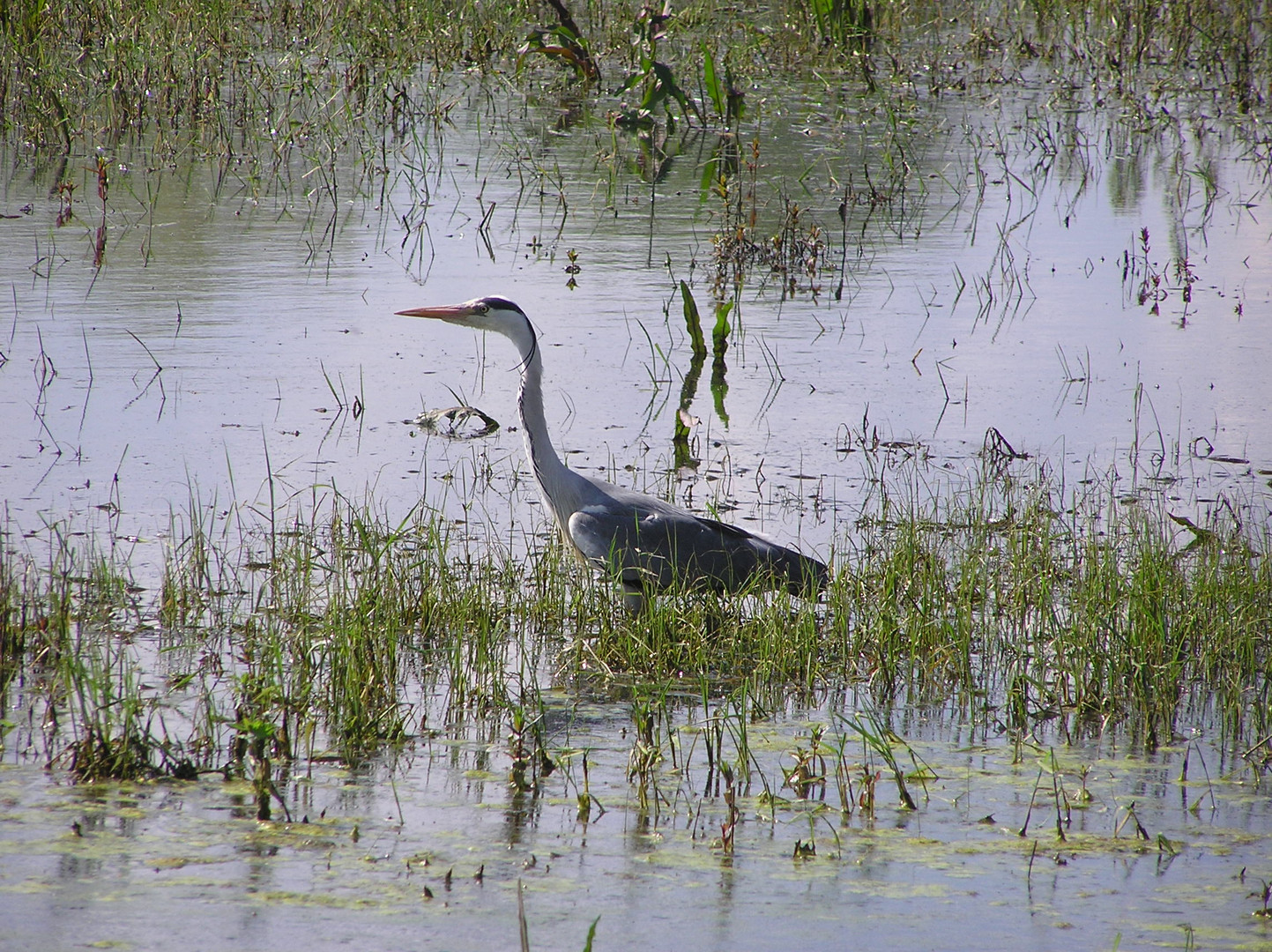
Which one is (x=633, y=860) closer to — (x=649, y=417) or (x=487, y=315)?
(x=487, y=315)

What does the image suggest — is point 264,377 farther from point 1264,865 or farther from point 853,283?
point 1264,865

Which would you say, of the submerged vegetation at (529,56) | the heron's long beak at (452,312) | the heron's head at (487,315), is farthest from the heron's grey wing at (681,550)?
the submerged vegetation at (529,56)

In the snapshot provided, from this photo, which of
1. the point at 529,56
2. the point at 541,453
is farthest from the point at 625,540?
the point at 529,56

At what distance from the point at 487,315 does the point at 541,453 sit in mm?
726

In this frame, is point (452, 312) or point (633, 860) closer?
point (633, 860)

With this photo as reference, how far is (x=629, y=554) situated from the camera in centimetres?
534

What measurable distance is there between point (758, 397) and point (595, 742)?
3563 mm

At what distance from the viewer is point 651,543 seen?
540 cm

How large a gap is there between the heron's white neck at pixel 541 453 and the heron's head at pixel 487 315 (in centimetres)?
17

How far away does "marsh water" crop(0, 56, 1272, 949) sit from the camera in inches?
133

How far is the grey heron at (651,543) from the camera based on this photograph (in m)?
5.31

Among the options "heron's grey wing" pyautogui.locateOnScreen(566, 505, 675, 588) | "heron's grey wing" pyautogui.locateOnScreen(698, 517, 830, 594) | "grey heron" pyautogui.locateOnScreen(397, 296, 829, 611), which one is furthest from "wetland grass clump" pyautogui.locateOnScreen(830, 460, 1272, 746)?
"heron's grey wing" pyautogui.locateOnScreen(566, 505, 675, 588)

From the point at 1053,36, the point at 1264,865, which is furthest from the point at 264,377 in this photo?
the point at 1053,36

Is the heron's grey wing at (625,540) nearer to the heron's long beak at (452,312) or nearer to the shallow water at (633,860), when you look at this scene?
the heron's long beak at (452,312)
